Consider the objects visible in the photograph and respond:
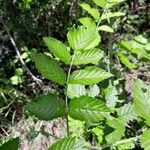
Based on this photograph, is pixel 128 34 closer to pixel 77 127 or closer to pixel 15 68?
pixel 15 68

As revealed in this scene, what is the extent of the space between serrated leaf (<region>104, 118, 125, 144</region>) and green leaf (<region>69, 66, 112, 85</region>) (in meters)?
0.33

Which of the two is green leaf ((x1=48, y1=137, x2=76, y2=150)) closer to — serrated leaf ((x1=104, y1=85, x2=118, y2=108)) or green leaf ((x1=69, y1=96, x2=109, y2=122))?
green leaf ((x1=69, y1=96, x2=109, y2=122))

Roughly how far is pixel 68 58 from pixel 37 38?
2.23 m

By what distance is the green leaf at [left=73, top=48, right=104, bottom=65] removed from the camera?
979mm

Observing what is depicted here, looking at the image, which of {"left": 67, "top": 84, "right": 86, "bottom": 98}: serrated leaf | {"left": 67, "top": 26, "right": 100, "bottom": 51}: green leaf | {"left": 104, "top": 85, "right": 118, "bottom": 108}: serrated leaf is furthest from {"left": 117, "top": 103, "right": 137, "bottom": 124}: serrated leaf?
{"left": 67, "top": 26, "right": 100, "bottom": 51}: green leaf

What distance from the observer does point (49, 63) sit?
3.18 ft

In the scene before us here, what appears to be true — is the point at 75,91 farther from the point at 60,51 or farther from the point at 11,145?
the point at 11,145

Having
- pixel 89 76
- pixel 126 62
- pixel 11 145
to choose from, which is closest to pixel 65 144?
pixel 11 145

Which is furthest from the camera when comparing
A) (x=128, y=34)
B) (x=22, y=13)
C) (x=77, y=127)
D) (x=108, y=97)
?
(x=128, y=34)

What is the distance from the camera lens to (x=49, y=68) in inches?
37.8

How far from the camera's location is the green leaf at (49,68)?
3.13 ft

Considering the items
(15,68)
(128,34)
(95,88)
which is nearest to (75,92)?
(95,88)

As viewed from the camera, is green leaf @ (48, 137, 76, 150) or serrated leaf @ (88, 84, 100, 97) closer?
green leaf @ (48, 137, 76, 150)

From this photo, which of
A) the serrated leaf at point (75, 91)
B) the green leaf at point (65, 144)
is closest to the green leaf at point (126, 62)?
the serrated leaf at point (75, 91)
